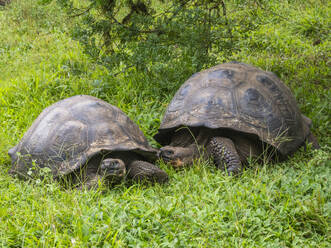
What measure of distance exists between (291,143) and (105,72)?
3268 mm

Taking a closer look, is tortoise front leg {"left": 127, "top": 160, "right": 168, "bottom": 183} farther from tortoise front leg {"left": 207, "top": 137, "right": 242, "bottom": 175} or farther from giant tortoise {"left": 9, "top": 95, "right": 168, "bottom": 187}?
tortoise front leg {"left": 207, "top": 137, "right": 242, "bottom": 175}

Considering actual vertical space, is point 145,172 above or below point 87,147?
below

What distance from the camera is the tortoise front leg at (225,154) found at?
12.6 ft

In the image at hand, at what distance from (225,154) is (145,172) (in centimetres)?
80

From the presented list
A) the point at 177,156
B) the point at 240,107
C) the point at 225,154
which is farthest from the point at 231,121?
the point at 177,156

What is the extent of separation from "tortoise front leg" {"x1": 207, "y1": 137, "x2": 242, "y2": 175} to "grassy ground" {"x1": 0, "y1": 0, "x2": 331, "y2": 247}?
0.11m

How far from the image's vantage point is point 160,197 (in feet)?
11.0

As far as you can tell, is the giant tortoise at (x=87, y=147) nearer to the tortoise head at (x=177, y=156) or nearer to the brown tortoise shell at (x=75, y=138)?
the brown tortoise shell at (x=75, y=138)

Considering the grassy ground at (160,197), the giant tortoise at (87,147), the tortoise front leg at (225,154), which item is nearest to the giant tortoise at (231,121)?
the tortoise front leg at (225,154)

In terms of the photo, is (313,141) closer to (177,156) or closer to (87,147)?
(177,156)

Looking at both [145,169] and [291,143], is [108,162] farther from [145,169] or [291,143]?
[291,143]

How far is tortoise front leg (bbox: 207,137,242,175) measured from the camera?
3848 millimetres

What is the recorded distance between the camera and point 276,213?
299 cm

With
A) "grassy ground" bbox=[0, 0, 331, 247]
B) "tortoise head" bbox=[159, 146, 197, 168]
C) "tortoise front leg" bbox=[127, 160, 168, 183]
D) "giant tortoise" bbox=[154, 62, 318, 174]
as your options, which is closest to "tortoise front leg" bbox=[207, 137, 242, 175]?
"giant tortoise" bbox=[154, 62, 318, 174]
